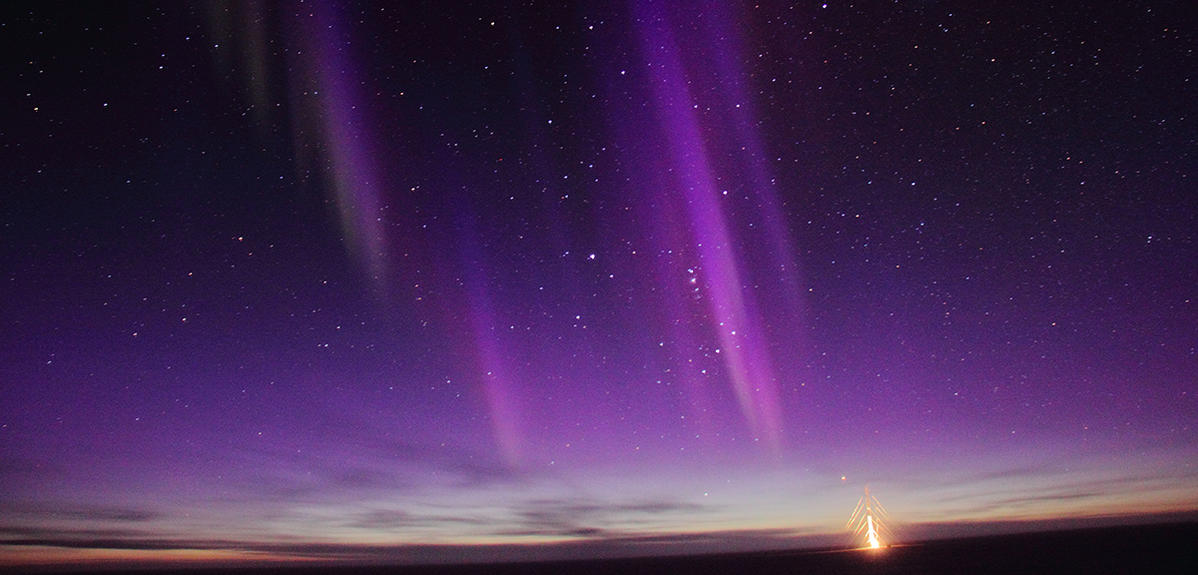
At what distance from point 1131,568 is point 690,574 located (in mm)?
20540

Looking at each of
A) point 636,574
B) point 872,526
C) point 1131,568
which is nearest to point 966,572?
point 1131,568

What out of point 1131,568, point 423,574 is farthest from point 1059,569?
point 423,574

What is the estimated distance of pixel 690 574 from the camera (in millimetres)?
34594

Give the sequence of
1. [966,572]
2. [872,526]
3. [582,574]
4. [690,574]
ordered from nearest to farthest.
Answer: [966,572], [690,574], [582,574], [872,526]

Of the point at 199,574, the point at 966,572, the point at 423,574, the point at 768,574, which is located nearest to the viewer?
the point at 966,572

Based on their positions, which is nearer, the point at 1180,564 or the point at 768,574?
the point at 1180,564

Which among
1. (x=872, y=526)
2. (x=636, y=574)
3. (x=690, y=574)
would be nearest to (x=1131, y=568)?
(x=690, y=574)

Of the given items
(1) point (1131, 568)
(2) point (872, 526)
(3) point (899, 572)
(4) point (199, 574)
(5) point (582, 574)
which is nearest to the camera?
(1) point (1131, 568)

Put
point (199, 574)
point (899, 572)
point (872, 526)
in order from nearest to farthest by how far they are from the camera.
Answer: point (899, 572)
point (872, 526)
point (199, 574)

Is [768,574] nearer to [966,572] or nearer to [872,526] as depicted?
[966,572]

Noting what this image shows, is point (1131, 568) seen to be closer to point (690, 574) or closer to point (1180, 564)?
point (1180, 564)

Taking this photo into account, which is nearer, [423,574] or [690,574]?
[690,574]

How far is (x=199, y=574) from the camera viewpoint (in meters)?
125

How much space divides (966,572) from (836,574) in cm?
489
